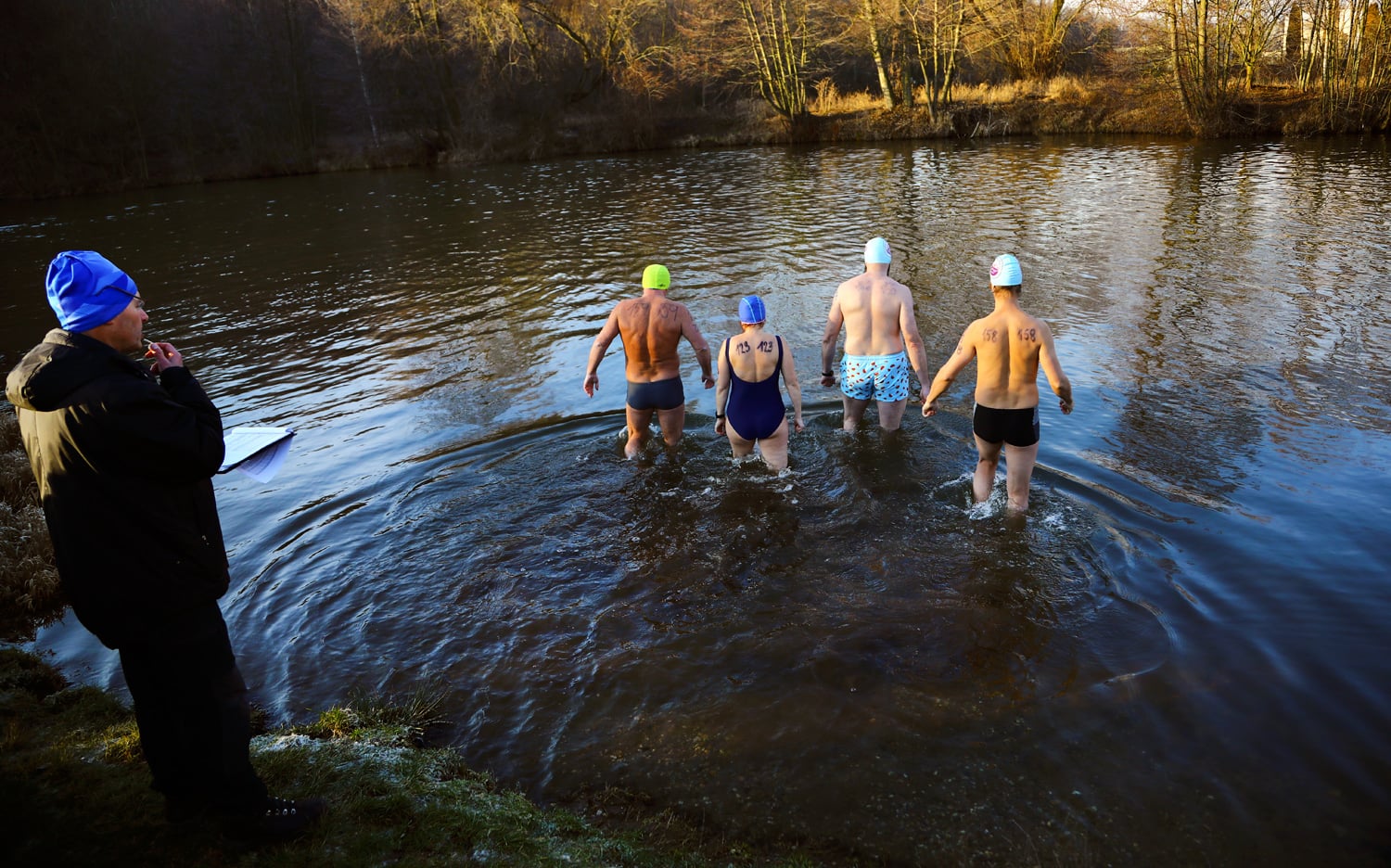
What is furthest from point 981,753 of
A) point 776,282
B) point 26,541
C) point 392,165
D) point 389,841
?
point 392,165

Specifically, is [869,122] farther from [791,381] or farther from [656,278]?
[791,381]

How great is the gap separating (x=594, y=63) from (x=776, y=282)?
3380cm

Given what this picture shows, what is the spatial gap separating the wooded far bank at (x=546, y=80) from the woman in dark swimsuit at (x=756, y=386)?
33.0m

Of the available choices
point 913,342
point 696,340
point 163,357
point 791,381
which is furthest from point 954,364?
point 163,357

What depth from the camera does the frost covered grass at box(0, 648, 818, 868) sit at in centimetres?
362

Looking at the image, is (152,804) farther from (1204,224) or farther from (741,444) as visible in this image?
(1204,224)

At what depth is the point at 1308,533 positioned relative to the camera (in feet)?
22.5

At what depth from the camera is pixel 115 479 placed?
3.36 meters

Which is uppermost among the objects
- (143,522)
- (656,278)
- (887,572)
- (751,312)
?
(656,278)

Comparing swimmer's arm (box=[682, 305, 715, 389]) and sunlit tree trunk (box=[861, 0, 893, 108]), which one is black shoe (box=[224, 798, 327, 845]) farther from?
sunlit tree trunk (box=[861, 0, 893, 108])

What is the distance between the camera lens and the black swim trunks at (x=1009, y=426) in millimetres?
6867

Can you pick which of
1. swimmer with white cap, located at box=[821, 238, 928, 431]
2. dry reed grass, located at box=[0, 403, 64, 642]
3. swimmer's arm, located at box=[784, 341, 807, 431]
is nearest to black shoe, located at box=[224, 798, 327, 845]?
dry reed grass, located at box=[0, 403, 64, 642]

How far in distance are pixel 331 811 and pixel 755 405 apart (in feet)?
16.7

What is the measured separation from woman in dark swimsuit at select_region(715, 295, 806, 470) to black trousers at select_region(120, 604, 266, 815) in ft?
16.6
